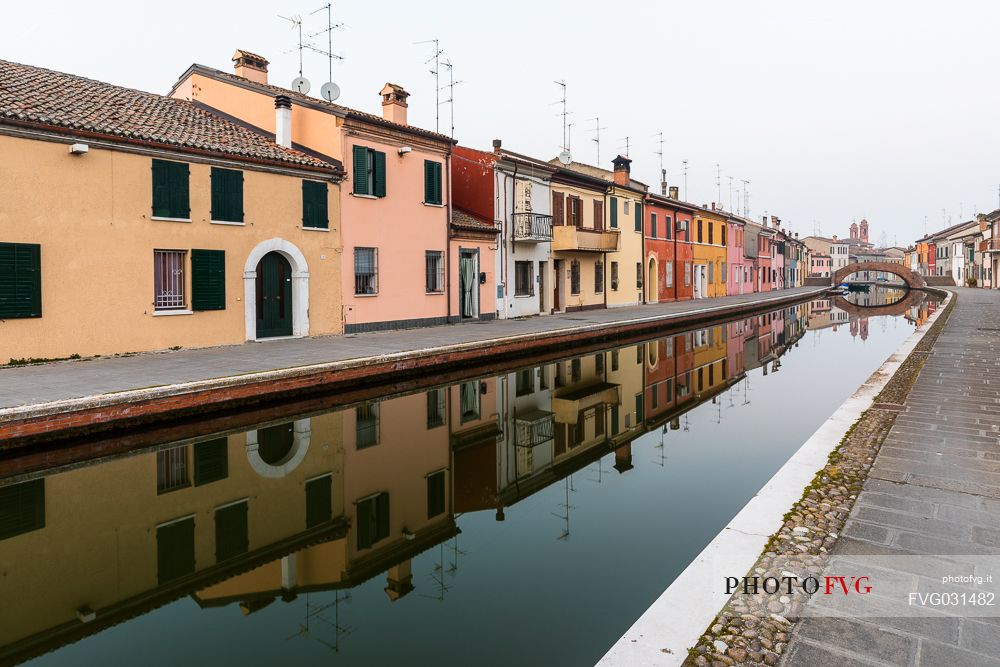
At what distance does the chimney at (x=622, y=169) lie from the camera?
34.7 m

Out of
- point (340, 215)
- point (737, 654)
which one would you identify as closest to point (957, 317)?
point (340, 215)

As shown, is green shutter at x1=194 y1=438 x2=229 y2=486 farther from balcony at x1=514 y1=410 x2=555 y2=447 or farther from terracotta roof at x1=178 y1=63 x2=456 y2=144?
terracotta roof at x1=178 y1=63 x2=456 y2=144

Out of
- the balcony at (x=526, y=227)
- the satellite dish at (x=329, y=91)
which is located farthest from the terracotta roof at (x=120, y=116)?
the balcony at (x=526, y=227)

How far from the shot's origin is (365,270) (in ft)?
61.2

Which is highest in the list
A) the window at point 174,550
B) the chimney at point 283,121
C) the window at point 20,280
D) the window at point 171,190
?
the chimney at point 283,121

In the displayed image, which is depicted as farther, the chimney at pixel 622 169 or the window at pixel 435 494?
the chimney at pixel 622 169

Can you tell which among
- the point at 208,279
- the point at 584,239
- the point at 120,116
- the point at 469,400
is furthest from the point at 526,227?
the point at 120,116

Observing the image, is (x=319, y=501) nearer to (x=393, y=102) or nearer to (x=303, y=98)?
(x=303, y=98)

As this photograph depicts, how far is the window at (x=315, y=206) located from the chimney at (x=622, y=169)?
833 inches

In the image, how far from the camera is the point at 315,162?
17.0 metres

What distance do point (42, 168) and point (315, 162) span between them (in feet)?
20.9

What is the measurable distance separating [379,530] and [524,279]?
65.4 ft

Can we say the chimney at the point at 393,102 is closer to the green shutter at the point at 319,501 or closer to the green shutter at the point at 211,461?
the green shutter at the point at 211,461

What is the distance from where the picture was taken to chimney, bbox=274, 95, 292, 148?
17516mm
